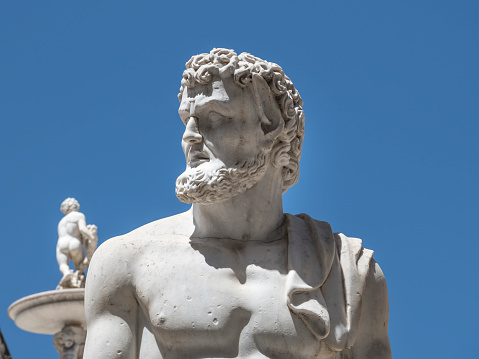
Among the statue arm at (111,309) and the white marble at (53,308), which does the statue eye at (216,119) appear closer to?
the statue arm at (111,309)

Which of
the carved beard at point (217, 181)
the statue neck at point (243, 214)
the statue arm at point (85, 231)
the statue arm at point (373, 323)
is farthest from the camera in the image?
the statue arm at point (85, 231)

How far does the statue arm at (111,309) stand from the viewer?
22.6 feet

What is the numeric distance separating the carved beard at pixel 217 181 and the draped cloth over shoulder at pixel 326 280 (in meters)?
0.42

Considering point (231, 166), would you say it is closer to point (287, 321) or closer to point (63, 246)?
point (287, 321)

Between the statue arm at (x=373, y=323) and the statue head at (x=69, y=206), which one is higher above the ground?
the statue head at (x=69, y=206)

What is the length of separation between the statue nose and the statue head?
893 inches

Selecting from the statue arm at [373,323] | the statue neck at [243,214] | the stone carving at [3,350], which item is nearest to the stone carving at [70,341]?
the stone carving at [3,350]

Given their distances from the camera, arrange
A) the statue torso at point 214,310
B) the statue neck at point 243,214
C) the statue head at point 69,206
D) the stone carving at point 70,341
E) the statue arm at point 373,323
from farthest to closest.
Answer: the statue head at point 69,206 < the stone carving at point 70,341 < the statue neck at point 243,214 < the statue arm at point 373,323 < the statue torso at point 214,310

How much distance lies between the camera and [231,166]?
7.06 meters

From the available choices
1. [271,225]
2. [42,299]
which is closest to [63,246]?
[42,299]

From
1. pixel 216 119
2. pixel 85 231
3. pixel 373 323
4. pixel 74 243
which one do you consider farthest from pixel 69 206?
pixel 373 323

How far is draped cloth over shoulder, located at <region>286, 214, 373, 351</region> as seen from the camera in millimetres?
6891

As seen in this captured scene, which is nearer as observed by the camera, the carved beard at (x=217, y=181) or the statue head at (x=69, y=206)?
the carved beard at (x=217, y=181)

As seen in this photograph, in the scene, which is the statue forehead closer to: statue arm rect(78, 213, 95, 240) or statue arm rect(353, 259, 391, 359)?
statue arm rect(353, 259, 391, 359)
